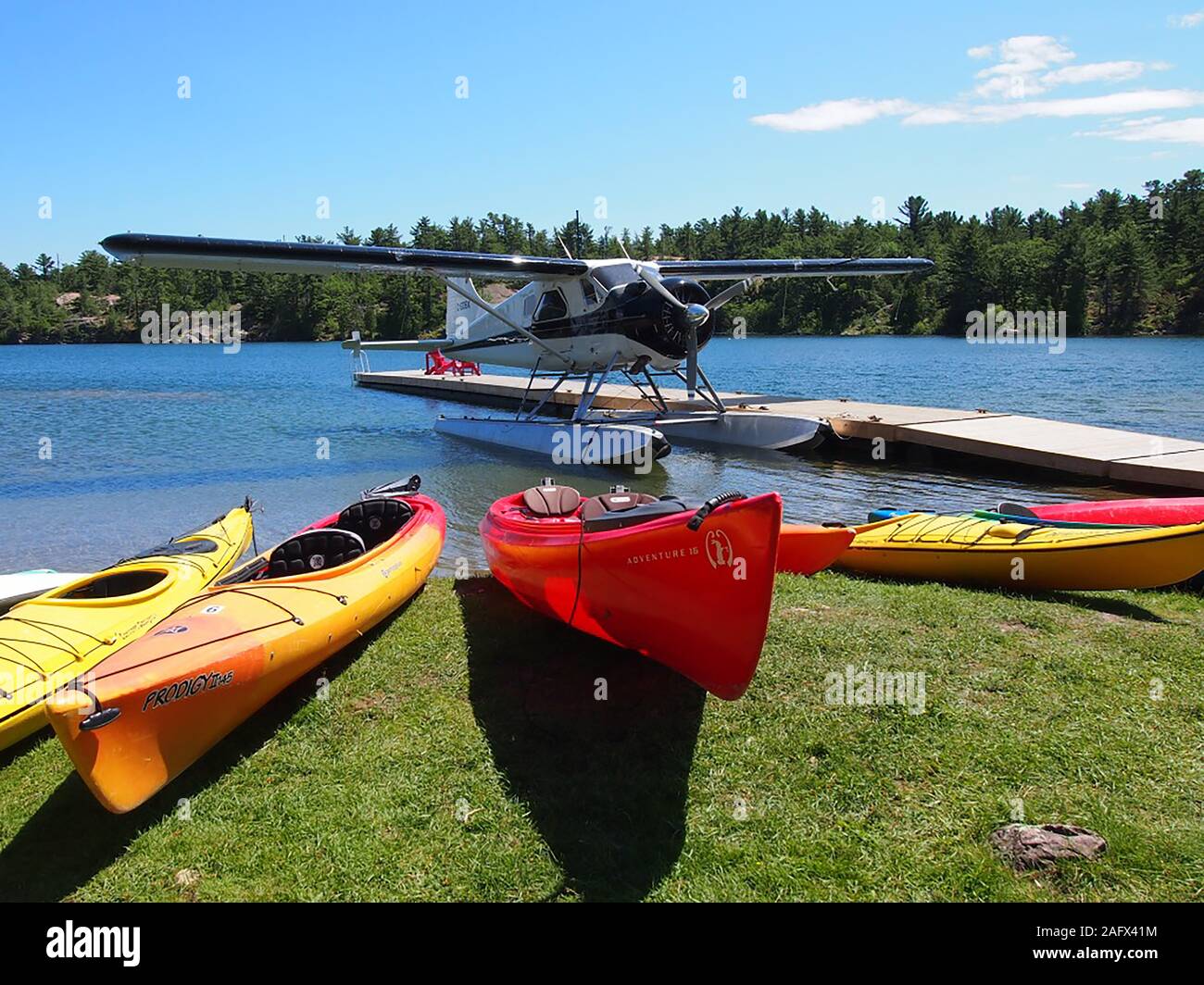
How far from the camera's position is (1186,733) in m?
4.47

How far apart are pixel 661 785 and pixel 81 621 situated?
166 inches

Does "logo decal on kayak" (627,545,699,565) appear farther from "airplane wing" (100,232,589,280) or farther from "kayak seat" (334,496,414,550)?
"airplane wing" (100,232,589,280)

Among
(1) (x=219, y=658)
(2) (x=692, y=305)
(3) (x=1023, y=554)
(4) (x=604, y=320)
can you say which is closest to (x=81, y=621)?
(1) (x=219, y=658)

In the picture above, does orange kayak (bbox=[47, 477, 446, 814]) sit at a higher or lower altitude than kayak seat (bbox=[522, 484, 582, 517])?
lower

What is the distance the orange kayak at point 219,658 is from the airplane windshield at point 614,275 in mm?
11358

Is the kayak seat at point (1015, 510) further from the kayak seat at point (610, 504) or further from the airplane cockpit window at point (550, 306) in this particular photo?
the airplane cockpit window at point (550, 306)

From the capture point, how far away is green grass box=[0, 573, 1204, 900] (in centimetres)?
360

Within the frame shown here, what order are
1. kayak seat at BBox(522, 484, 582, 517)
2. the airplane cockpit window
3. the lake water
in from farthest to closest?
1. the airplane cockpit window
2. the lake water
3. kayak seat at BBox(522, 484, 582, 517)

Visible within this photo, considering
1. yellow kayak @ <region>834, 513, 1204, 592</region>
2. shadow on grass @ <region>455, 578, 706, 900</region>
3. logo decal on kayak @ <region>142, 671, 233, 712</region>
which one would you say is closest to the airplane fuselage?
yellow kayak @ <region>834, 513, 1204, 592</region>

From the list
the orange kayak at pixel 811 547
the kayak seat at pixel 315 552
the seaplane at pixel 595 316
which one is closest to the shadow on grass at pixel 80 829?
the kayak seat at pixel 315 552

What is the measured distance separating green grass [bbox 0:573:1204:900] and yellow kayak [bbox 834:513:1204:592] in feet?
3.00

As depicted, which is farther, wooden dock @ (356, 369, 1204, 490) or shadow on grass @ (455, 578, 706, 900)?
wooden dock @ (356, 369, 1204, 490)

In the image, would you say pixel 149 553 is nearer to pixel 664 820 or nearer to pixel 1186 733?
pixel 664 820

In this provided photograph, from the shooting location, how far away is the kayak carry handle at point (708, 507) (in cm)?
436
